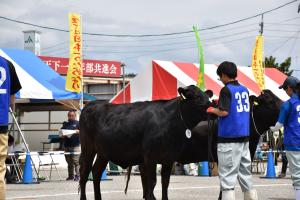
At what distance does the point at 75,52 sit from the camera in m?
17.7

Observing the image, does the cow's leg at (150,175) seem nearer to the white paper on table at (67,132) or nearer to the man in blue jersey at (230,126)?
the man in blue jersey at (230,126)

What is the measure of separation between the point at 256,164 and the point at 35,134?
1347 cm

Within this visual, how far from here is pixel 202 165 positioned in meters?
18.5

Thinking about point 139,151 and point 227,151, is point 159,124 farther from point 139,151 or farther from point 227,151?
point 227,151

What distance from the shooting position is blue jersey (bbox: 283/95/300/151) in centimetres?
792

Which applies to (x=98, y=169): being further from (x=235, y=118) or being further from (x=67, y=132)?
(x=67, y=132)

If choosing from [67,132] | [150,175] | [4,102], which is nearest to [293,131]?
[150,175]

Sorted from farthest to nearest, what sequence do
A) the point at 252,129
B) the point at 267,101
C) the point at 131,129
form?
the point at 267,101, the point at 252,129, the point at 131,129

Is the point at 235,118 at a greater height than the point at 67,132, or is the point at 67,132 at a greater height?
the point at 235,118

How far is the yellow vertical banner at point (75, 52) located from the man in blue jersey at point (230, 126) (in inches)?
417

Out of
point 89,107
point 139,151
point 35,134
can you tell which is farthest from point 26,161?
point 35,134

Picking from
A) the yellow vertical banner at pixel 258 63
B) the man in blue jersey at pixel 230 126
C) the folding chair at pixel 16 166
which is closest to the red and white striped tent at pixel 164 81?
the yellow vertical banner at pixel 258 63

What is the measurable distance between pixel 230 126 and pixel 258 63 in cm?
1503

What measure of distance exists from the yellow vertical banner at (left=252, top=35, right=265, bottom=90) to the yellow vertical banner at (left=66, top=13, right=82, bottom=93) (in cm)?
694
